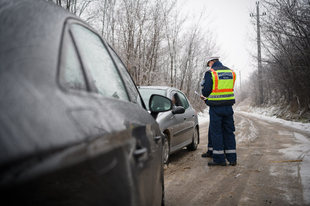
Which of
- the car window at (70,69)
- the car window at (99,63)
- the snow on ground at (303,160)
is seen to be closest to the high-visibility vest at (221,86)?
the snow on ground at (303,160)

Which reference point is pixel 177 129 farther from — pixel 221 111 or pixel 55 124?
pixel 55 124

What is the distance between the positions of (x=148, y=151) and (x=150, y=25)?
14144 millimetres

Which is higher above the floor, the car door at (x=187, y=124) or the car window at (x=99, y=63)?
the car window at (x=99, y=63)

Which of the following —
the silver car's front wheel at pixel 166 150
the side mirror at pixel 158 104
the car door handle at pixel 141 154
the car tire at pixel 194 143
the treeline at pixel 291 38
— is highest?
the treeline at pixel 291 38

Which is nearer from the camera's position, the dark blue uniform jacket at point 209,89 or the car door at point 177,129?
the dark blue uniform jacket at point 209,89

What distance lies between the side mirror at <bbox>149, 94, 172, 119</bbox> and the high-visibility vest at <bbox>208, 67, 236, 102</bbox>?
2.85m

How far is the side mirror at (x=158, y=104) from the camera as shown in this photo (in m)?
2.33

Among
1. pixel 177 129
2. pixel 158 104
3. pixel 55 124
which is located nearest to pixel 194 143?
pixel 177 129

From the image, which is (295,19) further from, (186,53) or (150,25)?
(186,53)

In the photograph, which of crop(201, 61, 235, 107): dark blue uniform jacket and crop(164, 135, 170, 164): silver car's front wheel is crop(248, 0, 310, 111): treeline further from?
crop(164, 135, 170, 164): silver car's front wheel

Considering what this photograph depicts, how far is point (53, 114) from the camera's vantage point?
0.73 m

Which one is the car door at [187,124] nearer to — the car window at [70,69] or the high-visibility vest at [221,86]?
the high-visibility vest at [221,86]

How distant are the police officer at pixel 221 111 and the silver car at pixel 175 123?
71cm

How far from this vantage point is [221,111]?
200 inches
